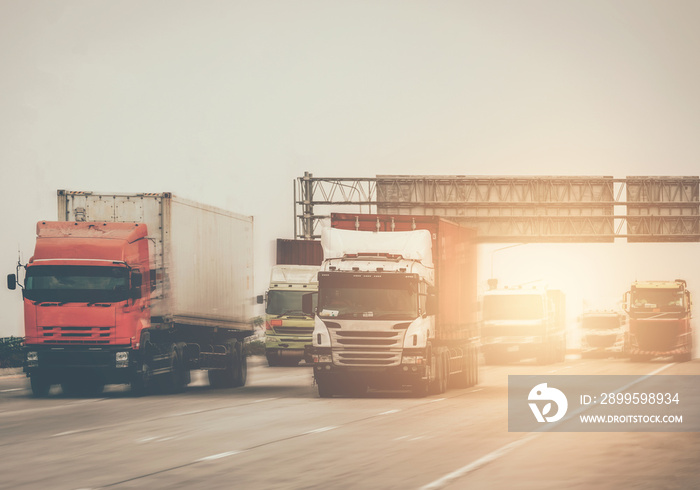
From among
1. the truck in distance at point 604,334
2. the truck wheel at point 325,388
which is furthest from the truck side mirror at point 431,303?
the truck in distance at point 604,334

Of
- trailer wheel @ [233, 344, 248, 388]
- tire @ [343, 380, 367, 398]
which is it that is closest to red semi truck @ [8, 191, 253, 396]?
trailer wheel @ [233, 344, 248, 388]

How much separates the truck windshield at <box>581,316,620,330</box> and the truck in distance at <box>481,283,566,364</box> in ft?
32.7

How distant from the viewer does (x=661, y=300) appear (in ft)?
153

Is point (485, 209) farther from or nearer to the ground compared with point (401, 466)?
farther from the ground

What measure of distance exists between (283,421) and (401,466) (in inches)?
249

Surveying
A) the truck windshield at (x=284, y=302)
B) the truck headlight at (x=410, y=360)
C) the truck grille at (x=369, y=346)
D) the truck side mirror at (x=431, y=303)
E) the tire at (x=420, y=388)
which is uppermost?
the truck side mirror at (x=431, y=303)

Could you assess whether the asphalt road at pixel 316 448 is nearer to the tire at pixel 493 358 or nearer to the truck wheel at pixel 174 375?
the truck wheel at pixel 174 375

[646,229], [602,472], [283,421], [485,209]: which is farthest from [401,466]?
[646,229]

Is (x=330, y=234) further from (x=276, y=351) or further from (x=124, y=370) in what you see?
(x=276, y=351)

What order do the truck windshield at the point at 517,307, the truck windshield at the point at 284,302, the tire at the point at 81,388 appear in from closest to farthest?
the tire at the point at 81,388 → the truck windshield at the point at 284,302 → the truck windshield at the point at 517,307

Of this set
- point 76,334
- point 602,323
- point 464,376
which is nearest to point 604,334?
point 602,323

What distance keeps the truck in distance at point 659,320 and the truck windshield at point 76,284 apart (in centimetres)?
2627

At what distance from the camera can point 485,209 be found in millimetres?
64562

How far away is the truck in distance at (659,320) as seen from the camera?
1816 inches
